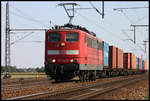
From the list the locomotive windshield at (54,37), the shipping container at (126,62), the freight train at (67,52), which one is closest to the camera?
the freight train at (67,52)

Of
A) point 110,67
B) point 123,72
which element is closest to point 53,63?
point 110,67

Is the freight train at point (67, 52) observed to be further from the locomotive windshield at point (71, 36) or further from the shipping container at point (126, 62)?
the shipping container at point (126, 62)

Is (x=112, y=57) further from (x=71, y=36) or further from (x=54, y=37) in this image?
(x=54, y=37)

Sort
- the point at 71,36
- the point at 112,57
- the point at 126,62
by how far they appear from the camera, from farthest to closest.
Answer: the point at 126,62
the point at 112,57
the point at 71,36

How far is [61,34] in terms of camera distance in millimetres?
22953

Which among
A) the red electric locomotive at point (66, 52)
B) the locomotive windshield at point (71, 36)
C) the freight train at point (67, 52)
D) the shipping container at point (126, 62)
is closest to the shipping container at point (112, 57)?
the shipping container at point (126, 62)

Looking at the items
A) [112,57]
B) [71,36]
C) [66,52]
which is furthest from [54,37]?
[112,57]

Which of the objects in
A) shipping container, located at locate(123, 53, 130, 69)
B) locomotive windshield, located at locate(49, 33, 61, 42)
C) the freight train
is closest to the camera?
the freight train

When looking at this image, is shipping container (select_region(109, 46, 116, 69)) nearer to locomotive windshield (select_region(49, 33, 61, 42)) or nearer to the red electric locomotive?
the red electric locomotive

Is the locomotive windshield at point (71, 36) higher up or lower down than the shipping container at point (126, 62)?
higher up

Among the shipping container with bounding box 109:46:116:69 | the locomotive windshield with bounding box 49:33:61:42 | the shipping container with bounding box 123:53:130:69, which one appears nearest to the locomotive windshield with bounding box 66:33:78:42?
the locomotive windshield with bounding box 49:33:61:42

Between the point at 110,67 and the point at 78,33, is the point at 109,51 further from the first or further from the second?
the point at 78,33

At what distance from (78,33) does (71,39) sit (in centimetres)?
64

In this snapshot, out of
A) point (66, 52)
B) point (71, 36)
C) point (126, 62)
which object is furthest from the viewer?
point (126, 62)
